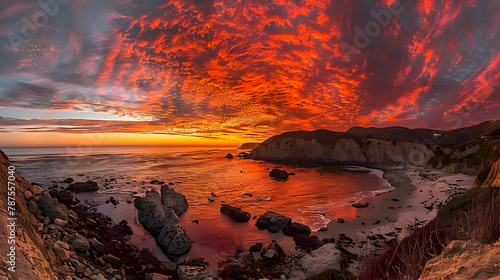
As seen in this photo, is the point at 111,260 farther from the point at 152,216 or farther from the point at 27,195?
the point at 152,216

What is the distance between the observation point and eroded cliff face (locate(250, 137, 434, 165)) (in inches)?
2304

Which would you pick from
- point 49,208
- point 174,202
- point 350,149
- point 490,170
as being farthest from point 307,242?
point 350,149

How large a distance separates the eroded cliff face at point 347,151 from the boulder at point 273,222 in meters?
57.8

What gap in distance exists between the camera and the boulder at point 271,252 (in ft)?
29.6

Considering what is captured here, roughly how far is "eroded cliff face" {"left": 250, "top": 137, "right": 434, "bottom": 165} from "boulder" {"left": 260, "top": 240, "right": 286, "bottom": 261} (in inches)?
2393

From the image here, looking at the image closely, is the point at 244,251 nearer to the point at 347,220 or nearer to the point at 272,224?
the point at 272,224

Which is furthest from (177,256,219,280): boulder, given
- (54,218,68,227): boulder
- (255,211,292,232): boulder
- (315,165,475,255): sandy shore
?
(315,165,475,255): sandy shore

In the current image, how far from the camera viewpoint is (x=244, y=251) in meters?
10.2

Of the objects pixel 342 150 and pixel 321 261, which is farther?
pixel 342 150

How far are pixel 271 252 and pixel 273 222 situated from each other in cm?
365

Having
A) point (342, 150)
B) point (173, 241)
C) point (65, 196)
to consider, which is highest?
point (342, 150)

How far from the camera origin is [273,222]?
41.9 feet

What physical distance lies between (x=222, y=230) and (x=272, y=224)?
121 inches

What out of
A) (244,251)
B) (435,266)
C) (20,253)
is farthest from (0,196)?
(435,266)
